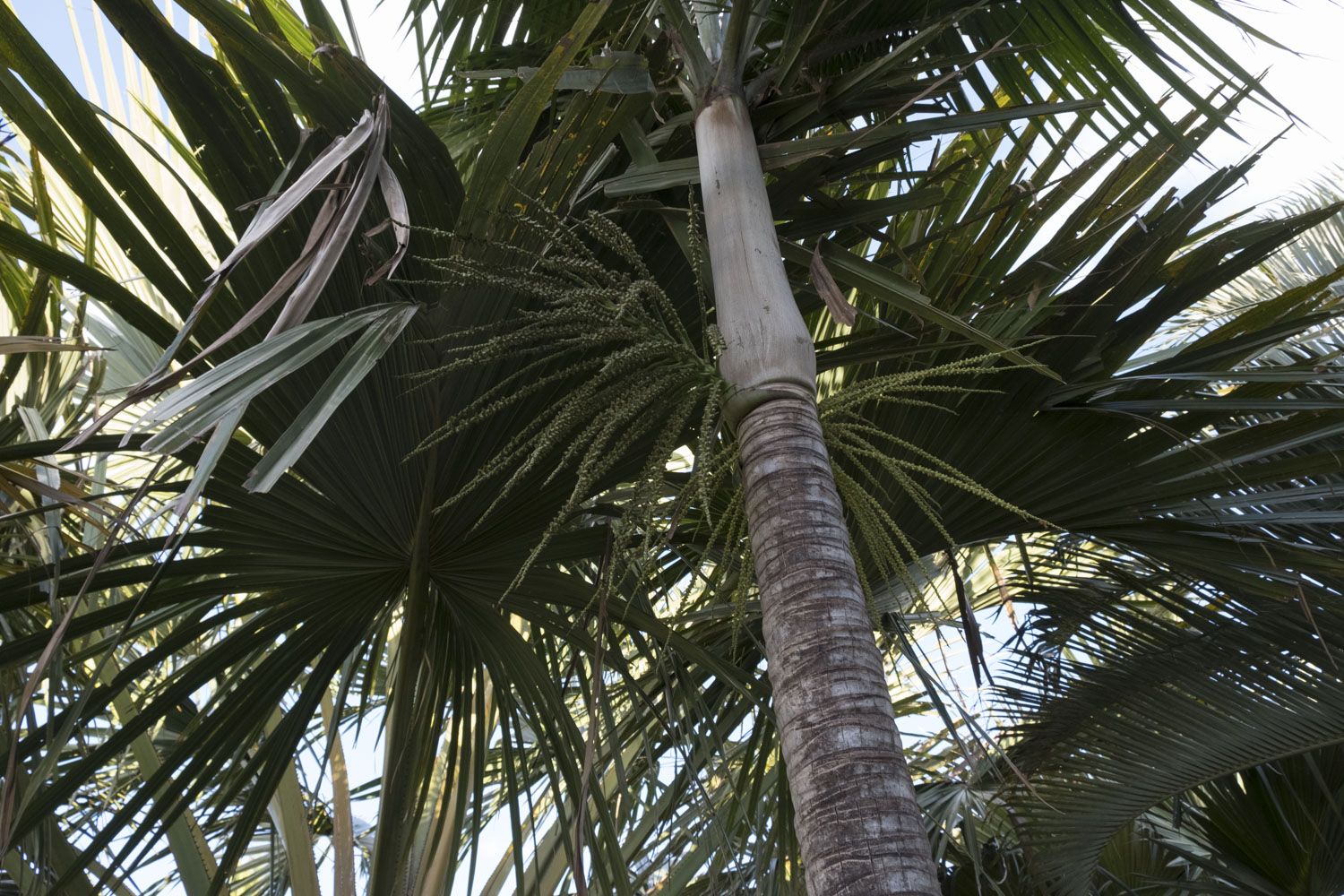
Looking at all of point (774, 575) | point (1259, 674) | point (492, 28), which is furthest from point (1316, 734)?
point (492, 28)

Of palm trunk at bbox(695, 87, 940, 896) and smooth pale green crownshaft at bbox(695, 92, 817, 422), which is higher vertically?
smooth pale green crownshaft at bbox(695, 92, 817, 422)

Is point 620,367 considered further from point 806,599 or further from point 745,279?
point 806,599

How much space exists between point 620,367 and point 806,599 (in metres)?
0.41

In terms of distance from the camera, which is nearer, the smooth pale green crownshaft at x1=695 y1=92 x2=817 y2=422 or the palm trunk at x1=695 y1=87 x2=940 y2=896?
the palm trunk at x1=695 y1=87 x2=940 y2=896

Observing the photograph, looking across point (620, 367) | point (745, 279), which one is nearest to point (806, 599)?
point (620, 367)

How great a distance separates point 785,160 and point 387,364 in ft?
2.88

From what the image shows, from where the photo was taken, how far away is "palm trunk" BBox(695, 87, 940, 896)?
120 cm

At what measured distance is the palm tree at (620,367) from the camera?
1616 mm

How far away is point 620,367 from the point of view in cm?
153

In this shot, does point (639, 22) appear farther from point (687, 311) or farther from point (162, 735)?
point (162, 735)

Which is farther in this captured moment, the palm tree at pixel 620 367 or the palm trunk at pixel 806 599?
the palm tree at pixel 620 367

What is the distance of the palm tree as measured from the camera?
1.62m

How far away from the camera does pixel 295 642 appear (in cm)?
259

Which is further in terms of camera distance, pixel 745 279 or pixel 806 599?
pixel 745 279
